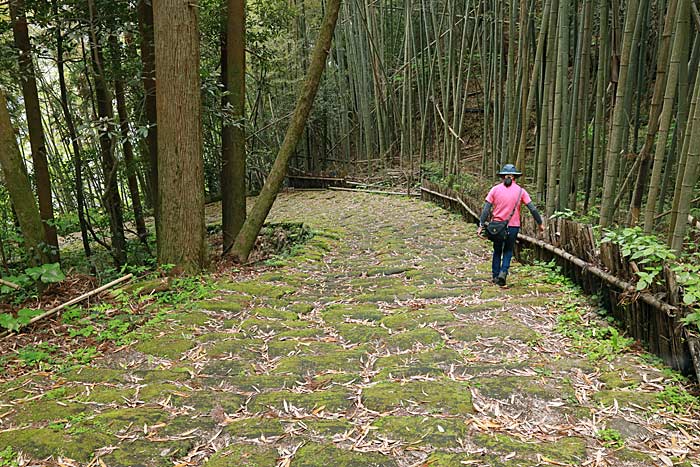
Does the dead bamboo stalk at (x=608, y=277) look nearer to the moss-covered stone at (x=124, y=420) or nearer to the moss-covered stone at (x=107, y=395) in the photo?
the moss-covered stone at (x=124, y=420)

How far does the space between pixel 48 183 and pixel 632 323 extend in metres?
6.00

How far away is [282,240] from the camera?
794 centimetres

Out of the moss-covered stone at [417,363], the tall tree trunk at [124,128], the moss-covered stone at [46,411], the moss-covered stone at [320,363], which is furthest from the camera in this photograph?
the tall tree trunk at [124,128]

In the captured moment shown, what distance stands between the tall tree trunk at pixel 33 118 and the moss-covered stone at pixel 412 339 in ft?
12.9

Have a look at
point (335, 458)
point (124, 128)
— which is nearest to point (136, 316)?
point (335, 458)

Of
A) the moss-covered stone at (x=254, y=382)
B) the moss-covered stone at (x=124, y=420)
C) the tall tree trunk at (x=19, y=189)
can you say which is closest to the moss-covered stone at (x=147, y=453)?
the moss-covered stone at (x=124, y=420)

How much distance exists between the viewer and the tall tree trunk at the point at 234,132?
224 inches

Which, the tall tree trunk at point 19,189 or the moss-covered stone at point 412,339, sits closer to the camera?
the moss-covered stone at point 412,339

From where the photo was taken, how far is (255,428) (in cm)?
208

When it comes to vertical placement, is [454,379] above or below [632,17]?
below

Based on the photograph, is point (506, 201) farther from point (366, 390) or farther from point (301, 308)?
point (366, 390)

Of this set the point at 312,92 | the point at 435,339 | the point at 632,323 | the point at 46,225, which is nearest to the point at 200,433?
the point at 435,339

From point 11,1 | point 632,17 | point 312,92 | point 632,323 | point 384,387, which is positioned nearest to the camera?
point 384,387

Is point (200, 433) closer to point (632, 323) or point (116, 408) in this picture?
point (116, 408)
